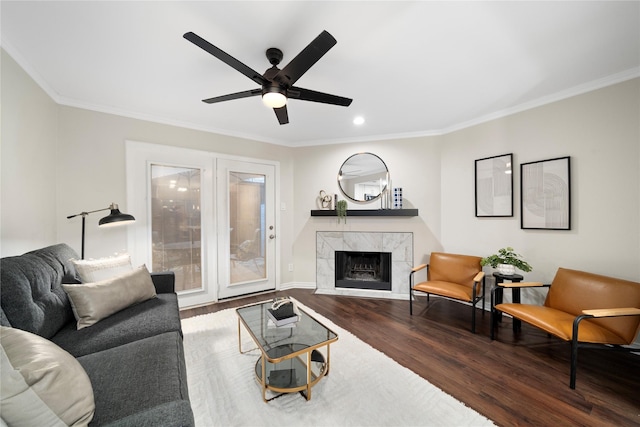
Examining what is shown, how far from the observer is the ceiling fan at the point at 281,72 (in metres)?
1.37

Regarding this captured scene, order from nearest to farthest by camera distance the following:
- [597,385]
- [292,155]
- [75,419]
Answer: [75,419] → [597,385] → [292,155]

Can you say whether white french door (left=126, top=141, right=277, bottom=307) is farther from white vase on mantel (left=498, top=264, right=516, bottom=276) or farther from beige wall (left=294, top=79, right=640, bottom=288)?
white vase on mantel (left=498, top=264, right=516, bottom=276)

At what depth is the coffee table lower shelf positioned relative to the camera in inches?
63.5

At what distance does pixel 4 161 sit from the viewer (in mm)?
1781

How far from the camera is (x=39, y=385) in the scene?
0.78 metres

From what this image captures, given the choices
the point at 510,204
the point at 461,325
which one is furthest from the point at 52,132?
the point at 510,204

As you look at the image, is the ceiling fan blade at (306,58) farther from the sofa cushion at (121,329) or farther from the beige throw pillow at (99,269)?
the beige throw pillow at (99,269)

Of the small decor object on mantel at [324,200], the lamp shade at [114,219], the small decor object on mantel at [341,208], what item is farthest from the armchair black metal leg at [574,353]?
the lamp shade at [114,219]

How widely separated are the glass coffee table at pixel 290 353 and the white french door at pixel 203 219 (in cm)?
165

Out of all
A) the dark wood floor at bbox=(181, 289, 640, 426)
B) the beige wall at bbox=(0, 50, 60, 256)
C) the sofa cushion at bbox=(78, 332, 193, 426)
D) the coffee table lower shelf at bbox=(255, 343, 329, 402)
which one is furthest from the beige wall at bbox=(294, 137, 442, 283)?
the beige wall at bbox=(0, 50, 60, 256)

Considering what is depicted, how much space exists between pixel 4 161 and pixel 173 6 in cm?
167

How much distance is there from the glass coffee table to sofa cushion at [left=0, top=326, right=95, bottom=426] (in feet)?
2.87

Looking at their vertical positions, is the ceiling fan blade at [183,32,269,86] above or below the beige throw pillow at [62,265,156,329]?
above

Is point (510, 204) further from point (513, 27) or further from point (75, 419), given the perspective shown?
point (75, 419)
